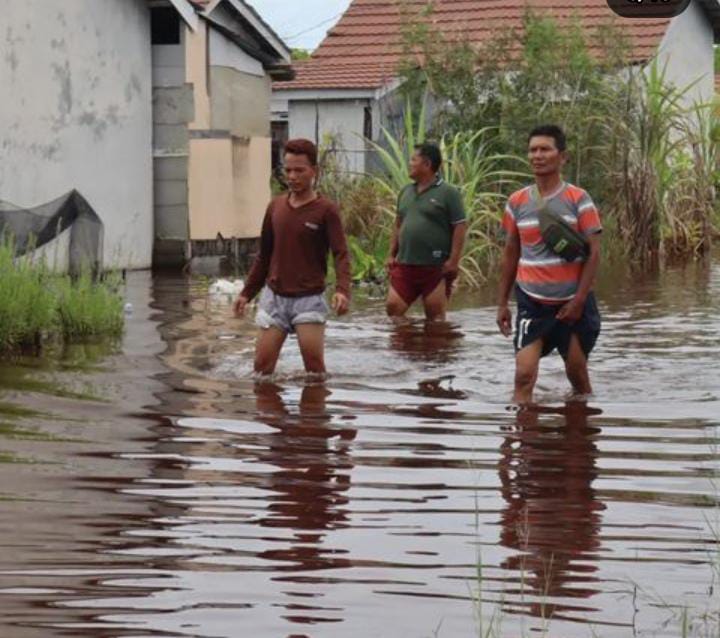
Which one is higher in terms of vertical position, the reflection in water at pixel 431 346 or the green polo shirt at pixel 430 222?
the green polo shirt at pixel 430 222

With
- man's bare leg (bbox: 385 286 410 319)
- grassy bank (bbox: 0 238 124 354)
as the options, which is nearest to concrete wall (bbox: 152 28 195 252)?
grassy bank (bbox: 0 238 124 354)

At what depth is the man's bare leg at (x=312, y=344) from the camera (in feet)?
41.5

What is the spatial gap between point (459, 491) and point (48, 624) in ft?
9.87

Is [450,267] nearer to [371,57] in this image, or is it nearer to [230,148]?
[230,148]

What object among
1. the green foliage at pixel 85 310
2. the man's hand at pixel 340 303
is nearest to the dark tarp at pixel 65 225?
the green foliage at pixel 85 310

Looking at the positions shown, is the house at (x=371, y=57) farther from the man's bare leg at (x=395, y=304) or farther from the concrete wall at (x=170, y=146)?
the man's bare leg at (x=395, y=304)

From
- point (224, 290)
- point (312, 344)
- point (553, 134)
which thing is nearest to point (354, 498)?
point (553, 134)

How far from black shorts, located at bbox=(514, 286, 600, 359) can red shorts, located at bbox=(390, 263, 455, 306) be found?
473 centimetres

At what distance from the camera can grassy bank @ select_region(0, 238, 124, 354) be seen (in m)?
14.1

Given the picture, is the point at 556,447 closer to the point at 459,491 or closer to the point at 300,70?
the point at 459,491

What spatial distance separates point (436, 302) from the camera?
54.5 ft

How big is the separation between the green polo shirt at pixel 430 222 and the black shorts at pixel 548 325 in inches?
177

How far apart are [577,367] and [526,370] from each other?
407mm

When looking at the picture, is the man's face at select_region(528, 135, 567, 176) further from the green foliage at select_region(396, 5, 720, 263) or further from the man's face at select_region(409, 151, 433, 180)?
the green foliage at select_region(396, 5, 720, 263)
